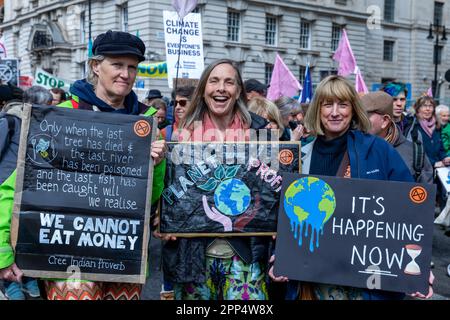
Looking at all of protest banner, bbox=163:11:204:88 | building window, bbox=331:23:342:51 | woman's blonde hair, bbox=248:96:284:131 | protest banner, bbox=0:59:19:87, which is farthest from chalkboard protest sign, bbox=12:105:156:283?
building window, bbox=331:23:342:51

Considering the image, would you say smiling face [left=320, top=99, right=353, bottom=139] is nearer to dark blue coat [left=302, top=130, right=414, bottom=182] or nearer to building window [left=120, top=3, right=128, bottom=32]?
dark blue coat [left=302, top=130, right=414, bottom=182]

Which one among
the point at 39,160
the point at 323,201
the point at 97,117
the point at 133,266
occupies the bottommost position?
the point at 133,266

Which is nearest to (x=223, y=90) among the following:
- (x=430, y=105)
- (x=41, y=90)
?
(x=41, y=90)

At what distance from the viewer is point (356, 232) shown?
9.90 ft

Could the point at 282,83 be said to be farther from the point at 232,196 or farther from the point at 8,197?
the point at 8,197

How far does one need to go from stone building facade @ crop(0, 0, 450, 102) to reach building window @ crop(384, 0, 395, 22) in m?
0.09

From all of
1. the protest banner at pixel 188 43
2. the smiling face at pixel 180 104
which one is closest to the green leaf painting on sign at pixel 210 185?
the smiling face at pixel 180 104

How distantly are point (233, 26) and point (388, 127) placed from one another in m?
34.0

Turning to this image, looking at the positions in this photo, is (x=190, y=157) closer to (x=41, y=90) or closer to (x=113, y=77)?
(x=113, y=77)

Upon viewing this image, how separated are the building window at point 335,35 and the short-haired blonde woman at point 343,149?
41498 millimetres

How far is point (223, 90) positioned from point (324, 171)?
0.77 meters

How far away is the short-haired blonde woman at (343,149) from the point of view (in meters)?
3.09
